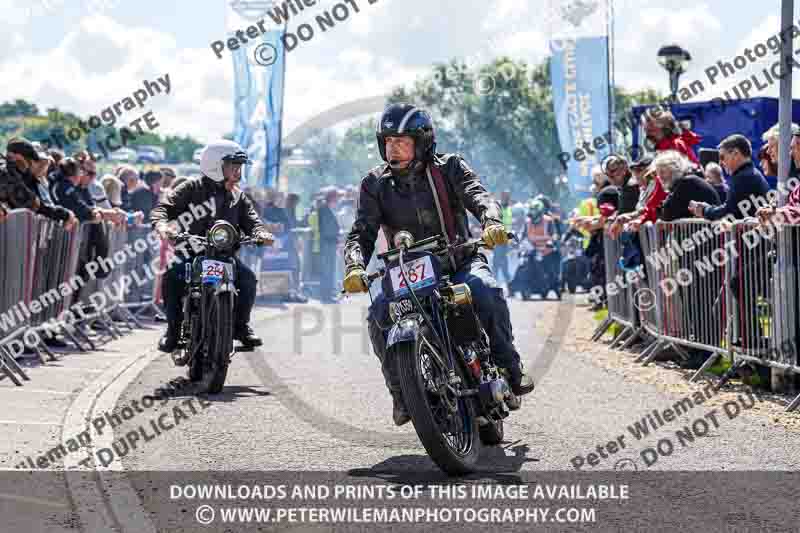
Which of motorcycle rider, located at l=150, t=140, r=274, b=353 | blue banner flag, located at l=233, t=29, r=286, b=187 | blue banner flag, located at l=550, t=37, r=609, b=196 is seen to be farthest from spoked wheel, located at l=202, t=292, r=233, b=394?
blue banner flag, located at l=550, t=37, r=609, b=196

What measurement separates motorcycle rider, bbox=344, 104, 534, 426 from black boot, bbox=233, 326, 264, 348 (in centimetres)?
351

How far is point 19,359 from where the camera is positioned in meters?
12.6

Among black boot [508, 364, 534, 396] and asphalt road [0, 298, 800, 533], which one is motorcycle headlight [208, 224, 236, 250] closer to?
asphalt road [0, 298, 800, 533]

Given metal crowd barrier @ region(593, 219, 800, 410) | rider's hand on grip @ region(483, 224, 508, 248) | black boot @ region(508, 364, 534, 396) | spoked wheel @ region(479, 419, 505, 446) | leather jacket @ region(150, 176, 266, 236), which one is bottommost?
spoked wheel @ region(479, 419, 505, 446)

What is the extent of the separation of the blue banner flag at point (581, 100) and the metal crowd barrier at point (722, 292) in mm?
12994

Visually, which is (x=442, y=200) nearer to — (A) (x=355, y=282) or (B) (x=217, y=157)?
(A) (x=355, y=282)

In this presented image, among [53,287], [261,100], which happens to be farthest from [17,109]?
[53,287]

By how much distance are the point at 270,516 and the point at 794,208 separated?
536cm

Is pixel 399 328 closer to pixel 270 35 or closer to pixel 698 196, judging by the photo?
pixel 698 196

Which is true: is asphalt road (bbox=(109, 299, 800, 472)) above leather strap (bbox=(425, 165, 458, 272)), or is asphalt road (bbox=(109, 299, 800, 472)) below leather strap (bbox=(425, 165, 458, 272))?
below

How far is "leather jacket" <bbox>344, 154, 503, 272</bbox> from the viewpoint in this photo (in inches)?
303

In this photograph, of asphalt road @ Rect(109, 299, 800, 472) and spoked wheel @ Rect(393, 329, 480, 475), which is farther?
asphalt road @ Rect(109, 299, 800, 472)

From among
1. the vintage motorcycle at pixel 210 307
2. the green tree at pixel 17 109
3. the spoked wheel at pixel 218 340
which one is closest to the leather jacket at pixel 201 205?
the vintage motorcycle at pixel 210 307

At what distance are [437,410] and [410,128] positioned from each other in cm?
159
